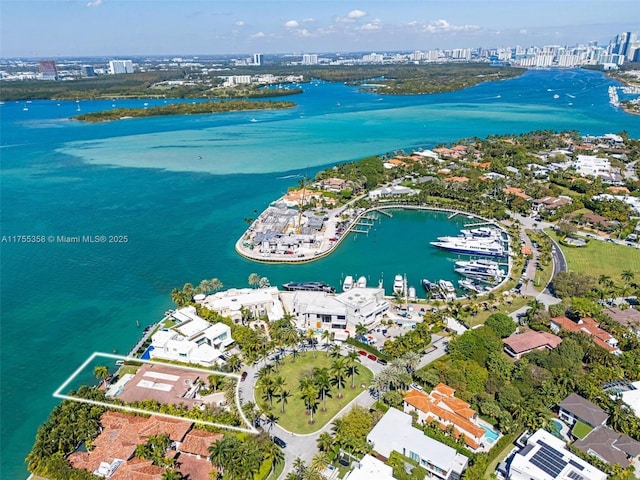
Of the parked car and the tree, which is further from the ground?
the tree

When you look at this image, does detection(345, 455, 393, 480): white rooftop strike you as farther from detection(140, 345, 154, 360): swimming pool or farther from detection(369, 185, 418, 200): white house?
detection(369, 185, 418, 200): white house

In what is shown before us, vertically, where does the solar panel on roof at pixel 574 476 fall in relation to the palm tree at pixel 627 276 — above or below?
below

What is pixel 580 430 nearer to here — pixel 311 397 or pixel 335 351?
pixel 335 351

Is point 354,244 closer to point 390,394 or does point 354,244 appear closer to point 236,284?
point 236,284

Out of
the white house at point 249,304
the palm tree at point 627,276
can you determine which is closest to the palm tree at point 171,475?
the white house at point 249,304

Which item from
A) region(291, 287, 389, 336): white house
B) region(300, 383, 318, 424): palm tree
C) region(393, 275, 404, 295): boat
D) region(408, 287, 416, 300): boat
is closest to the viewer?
region(300, 383, 318, 424): palm tree

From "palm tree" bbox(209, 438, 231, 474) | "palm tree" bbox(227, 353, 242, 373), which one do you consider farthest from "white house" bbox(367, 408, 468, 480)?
"palm tree" bbox(227, 353, 242, 373)

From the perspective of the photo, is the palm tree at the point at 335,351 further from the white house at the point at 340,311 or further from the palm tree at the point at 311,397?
the palm tree at the point at 311,397

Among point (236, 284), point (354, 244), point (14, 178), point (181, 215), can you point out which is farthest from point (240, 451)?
point (14, 178)
